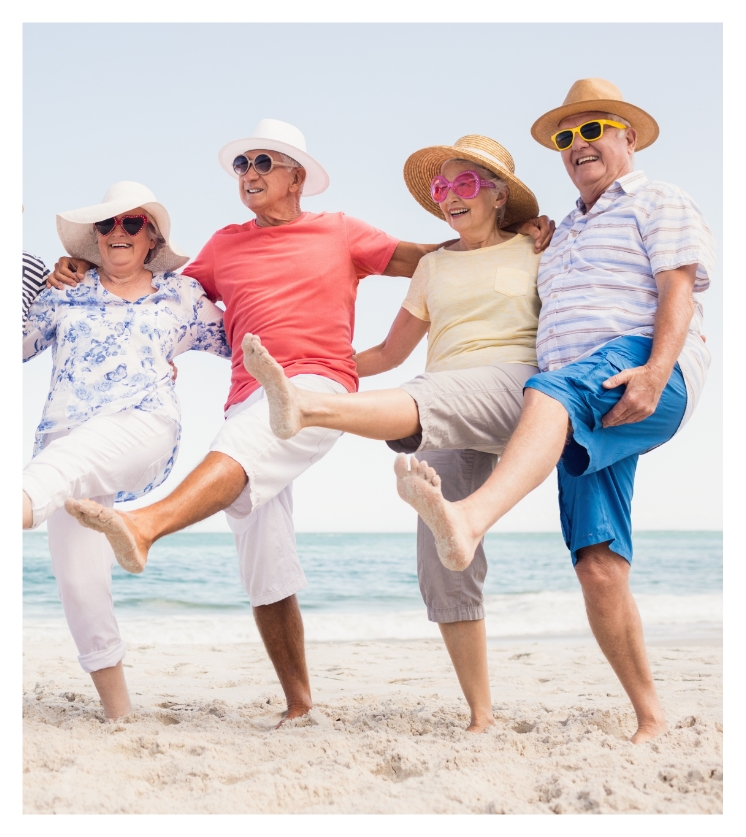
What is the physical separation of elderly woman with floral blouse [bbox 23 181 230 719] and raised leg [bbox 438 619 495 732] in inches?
54.8

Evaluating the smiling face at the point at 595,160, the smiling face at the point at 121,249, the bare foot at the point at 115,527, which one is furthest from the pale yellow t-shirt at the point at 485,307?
the bare foot at the point at 115,527

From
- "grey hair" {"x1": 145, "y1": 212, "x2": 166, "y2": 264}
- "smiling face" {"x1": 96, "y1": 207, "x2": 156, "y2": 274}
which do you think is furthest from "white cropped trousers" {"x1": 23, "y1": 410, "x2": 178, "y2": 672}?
"grey hair" {"x1": 145, "y1": 212, "x2": 166, "y2": 264}

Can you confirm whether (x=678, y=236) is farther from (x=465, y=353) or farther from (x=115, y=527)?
(x=115, y=527)

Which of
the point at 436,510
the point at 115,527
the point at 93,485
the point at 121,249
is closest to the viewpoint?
the point at 436,510

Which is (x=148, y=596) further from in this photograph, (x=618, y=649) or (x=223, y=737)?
(x=618, y=649)

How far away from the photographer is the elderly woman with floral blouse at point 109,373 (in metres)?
3.29

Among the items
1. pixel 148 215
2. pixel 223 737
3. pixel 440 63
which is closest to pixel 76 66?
pixel 440 63

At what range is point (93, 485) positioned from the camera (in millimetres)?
3211

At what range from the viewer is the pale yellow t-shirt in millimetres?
3320

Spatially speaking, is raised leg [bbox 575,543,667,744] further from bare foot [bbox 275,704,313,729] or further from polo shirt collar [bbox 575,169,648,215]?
bare foot [bbox 275,704,313,729]

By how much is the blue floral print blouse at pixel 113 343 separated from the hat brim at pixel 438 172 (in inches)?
44.2

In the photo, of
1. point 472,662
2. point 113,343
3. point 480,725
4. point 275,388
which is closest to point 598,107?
point 275,388

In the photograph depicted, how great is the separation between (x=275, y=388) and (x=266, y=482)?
604mm

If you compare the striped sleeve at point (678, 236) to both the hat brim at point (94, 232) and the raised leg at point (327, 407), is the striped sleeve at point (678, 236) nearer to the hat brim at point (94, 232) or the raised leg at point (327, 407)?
the raised leg at point (327, 407)
